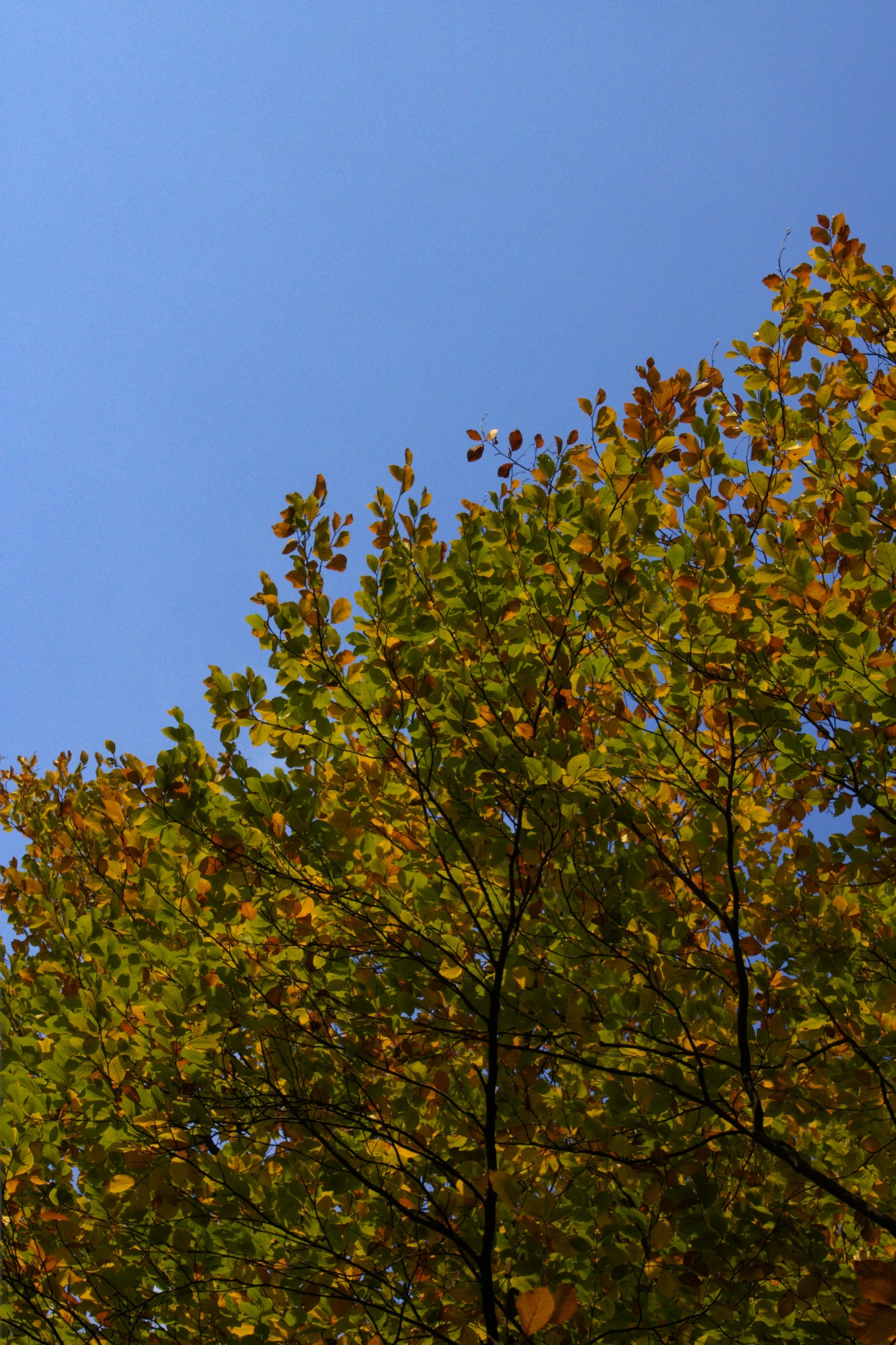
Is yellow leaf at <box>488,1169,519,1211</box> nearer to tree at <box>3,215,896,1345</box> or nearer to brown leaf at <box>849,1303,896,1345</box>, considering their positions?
tree at <box>3,215,896,1345</box>

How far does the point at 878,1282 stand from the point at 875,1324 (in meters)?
0.07

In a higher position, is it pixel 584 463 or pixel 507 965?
pixel 584 463

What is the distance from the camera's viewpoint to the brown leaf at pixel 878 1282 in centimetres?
128

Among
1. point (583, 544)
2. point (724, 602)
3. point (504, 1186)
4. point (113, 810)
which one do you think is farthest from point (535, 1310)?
point (113, 810)

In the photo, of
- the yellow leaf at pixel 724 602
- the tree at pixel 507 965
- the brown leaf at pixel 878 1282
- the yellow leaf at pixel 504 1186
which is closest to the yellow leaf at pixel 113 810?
the tree at pixel 507 965

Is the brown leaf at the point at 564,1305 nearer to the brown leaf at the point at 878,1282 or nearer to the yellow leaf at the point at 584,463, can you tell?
the brown leaf at the point at 878,1282

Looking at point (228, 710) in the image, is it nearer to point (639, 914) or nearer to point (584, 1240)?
point (639, 914)

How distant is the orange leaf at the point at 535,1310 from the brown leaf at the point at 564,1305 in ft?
0.09

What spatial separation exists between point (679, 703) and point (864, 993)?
1590 mm

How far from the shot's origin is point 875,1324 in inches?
51.2

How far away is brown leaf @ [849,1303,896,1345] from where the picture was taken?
130 centimetres

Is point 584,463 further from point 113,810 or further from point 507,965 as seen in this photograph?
point 113,810

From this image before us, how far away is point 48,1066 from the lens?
3234 millimetres

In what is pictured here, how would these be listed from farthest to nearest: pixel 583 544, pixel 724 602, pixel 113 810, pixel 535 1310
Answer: pixel 113 810
pixel 583 544
pixel 724 602
pixel 535 1310
